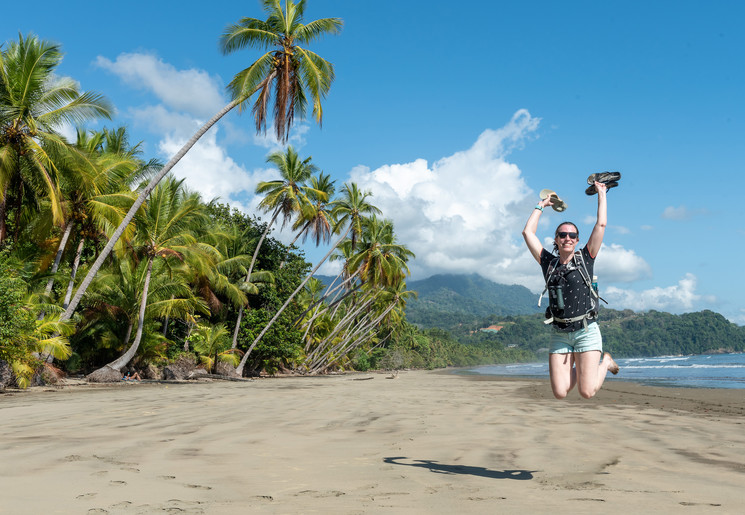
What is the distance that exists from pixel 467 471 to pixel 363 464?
2.87 ft

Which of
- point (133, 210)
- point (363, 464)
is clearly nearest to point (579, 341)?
point (363, 464)

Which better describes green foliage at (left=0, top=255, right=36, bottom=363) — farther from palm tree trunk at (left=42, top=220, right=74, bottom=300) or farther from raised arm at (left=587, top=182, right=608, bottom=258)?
raised arm at (left=587, top=182, right=608, bottom=258)

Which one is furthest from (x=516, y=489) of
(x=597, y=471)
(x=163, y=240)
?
(x=163, y=240)

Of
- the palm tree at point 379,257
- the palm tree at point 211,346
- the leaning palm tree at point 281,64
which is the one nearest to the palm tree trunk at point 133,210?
the leaning palm tree at point 281,64

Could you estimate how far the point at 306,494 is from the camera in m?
3.57

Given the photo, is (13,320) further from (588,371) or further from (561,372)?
(588,371)

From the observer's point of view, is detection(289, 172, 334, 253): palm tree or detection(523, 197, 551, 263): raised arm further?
detection(289, 172, 334, 253): palm tree

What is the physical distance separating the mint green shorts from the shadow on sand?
3.29 feet

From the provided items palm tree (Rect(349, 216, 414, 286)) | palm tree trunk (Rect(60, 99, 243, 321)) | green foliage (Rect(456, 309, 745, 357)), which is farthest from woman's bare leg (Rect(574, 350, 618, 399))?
green foliage (Rect(456, 309, 745, 357))

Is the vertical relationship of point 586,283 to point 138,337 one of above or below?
above

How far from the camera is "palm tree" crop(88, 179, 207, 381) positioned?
19970mm

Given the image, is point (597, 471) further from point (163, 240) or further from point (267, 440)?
point (163, 240)

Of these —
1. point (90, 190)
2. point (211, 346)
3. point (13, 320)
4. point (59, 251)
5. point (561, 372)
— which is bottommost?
point (211, 346)

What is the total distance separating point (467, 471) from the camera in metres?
4.38
